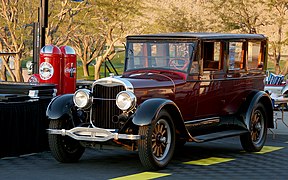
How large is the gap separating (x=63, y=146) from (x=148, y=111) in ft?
5.15

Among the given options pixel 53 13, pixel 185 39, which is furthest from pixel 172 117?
pixel 53 13

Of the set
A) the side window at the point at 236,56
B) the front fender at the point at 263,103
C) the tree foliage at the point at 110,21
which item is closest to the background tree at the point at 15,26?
the tree foliage at the point at 110,21

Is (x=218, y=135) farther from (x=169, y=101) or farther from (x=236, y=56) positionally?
(x=236, y=56)

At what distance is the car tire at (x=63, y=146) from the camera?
10.2m

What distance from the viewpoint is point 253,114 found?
1197cm

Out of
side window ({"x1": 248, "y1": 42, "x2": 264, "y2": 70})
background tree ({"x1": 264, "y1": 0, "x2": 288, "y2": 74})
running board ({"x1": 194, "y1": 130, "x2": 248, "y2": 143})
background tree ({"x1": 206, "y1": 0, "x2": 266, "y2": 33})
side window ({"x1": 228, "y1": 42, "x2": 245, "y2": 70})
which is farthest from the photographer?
background tree ({"x1": 206, "y1": 0, "x2": 266, "y2": 33})

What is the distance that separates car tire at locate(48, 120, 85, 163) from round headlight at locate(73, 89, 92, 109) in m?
0.40

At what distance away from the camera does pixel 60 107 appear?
10.4m

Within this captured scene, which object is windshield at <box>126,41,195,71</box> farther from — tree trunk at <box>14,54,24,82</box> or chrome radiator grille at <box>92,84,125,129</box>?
tree trunk at <box>14,54,24,82</box>

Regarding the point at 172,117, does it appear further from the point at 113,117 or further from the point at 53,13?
the point at 53,13

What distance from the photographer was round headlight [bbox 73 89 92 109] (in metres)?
10.0

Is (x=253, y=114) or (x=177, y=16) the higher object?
(x=177, y=16)

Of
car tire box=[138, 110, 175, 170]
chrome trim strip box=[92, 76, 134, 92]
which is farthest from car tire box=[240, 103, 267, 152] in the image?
chrome trim strip box=[92, 76, 134, 92]

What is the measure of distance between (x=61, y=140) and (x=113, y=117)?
895mm
